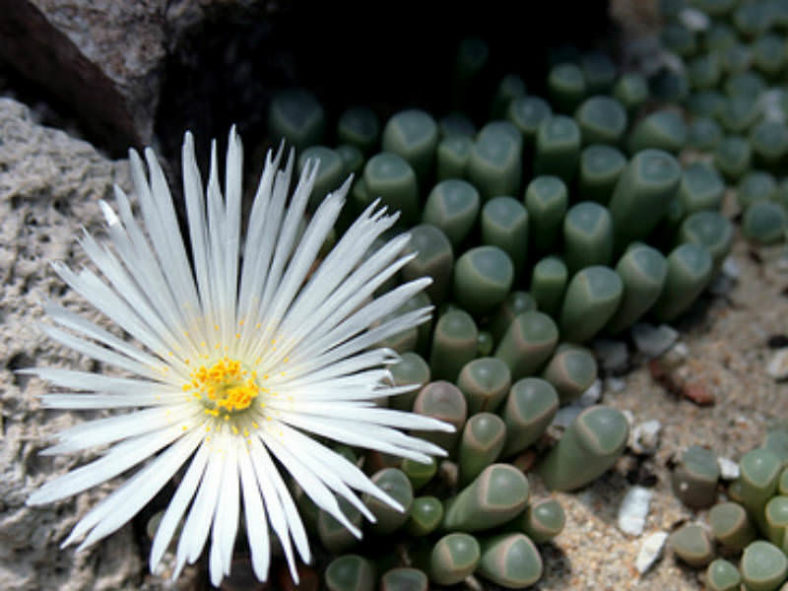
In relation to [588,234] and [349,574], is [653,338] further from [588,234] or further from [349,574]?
[349,574]

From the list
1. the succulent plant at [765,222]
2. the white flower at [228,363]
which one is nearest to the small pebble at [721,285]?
the succulent plant at [765,222]

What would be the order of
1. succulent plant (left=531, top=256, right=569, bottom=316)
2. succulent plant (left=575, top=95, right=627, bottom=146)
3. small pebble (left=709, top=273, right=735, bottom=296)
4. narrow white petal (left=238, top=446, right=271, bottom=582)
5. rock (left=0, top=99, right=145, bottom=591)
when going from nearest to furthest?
1. narrow white petal (left=238, top=446, right=271, bottom=582)
2. rock (left=0, top=99, right=145, bottom=591)
3. succulent plant (left=531, top=256, right=569, bottom=316)
4. succulent plant (left=575, top=95, right=627, bottom=146)
5. small pebble (left=709, top=273, right=735, bottom=296)

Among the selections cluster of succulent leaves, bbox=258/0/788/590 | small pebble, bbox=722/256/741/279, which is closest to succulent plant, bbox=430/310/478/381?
cluster of succulent leaves, bbox=258/0/788/590

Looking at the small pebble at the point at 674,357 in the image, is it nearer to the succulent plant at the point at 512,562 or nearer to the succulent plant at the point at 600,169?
the succulent plant at the point at 600,169

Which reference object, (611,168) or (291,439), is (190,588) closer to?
(291,439)

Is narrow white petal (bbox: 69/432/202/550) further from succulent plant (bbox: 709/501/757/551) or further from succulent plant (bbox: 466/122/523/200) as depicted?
succulent plant (bbox: 709/501/757/551)

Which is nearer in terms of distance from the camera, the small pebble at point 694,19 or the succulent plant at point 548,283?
the succulent plant at point 548,283
